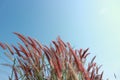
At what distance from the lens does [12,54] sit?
2.66 meters

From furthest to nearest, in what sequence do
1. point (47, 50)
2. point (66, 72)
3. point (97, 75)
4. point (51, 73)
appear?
point (97, 75)
point (51, 73)
point (66, 72)
point (47, 50)

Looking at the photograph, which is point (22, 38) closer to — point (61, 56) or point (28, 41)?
point (28, 41)

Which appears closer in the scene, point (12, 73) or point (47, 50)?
point (47, 50)

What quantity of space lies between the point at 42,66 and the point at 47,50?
17.8 inches

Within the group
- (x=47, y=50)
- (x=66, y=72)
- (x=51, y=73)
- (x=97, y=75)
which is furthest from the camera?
(x=97, y=75)

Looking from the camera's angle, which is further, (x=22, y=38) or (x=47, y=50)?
(x=22, y=38)

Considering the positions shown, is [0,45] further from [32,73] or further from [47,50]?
[47,50]

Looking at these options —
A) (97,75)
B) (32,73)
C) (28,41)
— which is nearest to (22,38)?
(28,41)

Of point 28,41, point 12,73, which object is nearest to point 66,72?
point 28,41

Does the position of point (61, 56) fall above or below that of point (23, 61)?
below

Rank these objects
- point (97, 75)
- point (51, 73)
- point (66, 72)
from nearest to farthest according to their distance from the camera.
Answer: point (66, 72) → point (51, 73) → point (97, 75)

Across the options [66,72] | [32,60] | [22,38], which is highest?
[22,38]

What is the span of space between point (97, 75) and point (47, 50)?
1.09m

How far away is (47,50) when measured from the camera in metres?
2.19
